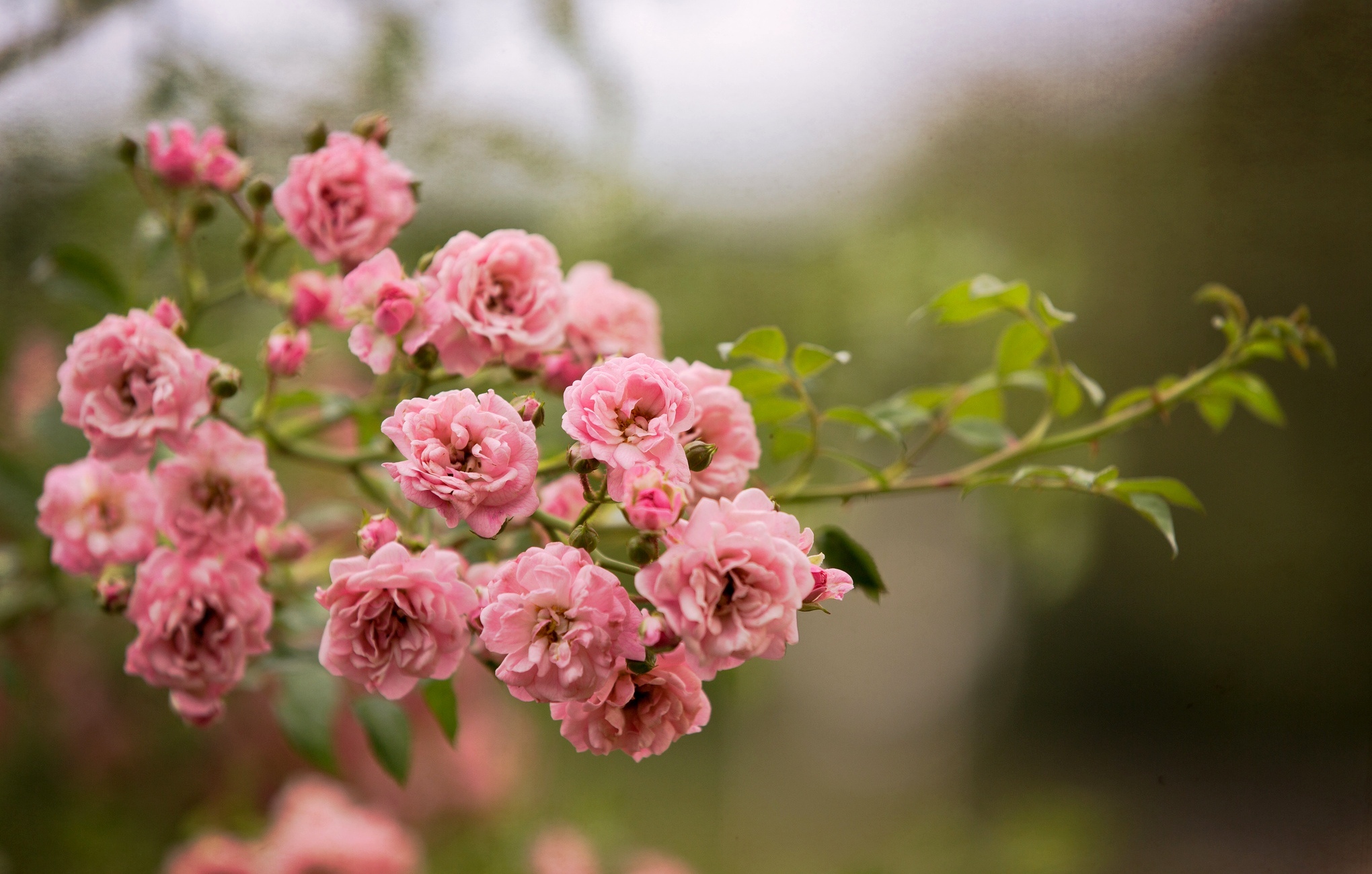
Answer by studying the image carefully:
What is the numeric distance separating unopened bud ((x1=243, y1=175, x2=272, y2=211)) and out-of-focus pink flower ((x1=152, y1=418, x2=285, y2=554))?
0.31ft

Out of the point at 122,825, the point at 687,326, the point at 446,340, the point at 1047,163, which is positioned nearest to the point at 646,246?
the point at 687,326

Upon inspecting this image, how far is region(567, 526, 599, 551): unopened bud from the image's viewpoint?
25 cm

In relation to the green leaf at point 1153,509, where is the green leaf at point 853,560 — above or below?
below

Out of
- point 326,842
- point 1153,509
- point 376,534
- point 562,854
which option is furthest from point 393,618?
point 562,854

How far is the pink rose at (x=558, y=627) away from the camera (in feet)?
0.77

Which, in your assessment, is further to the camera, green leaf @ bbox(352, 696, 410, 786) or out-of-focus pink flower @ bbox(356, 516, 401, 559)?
green leaf @ bbox(352, 696, 410, 786)

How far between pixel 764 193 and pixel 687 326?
0.14 m

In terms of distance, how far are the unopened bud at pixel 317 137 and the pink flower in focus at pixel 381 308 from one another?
3.4 inches

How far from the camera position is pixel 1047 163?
66 centimetres

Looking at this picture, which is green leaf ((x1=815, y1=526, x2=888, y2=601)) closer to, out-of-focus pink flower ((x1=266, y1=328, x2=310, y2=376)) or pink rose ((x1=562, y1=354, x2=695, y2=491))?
pink rose ((x1=562, y1=354, x2=695, y2=491))

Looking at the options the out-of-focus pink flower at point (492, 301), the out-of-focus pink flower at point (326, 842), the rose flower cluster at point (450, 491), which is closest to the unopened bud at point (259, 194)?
the rose flower cluster at point (450, 491)

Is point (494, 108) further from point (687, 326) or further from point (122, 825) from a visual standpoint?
point (122, 825)

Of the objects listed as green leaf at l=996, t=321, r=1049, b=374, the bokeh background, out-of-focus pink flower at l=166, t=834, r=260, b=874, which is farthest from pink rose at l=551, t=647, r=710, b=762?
out-of-focus pink flower at l=166, t=834, r=260, b=874

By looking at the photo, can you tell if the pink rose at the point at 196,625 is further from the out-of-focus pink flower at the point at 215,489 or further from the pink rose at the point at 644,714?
the pink rose at the point at 644,714
